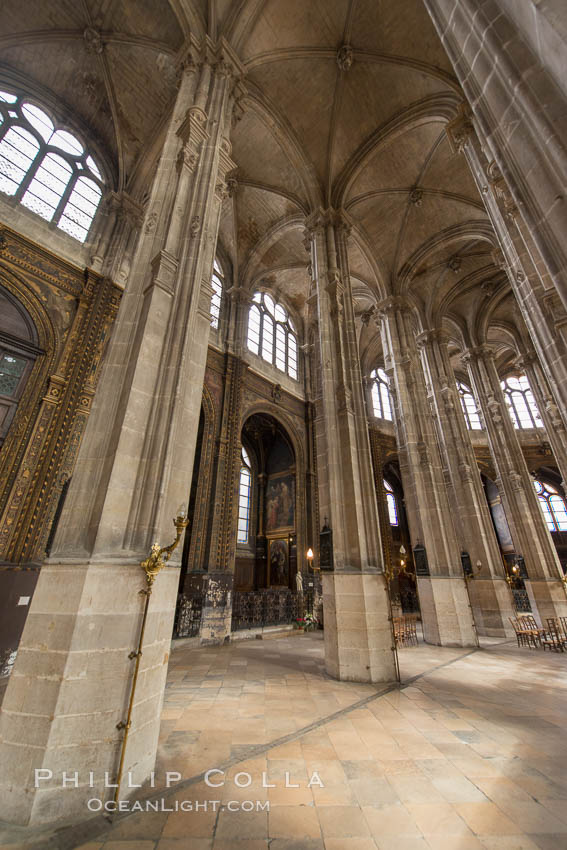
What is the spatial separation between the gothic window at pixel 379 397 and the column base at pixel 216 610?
50.9 ft

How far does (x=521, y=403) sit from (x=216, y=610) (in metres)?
24.7

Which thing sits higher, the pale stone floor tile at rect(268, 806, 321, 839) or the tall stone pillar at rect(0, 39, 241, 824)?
the tall stone pillar at rect(0, 39, 241, 824)

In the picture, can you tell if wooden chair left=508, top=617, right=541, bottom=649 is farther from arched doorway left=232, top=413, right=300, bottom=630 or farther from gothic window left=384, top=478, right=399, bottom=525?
gothic window left=384, top=478, right=399, bottom=525

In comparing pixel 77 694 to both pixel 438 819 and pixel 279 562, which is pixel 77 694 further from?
pixel 279 562

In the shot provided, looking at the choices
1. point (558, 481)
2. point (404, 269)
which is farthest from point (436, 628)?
point (558, 481)

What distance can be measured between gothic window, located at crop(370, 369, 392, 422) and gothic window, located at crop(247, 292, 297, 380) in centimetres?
697

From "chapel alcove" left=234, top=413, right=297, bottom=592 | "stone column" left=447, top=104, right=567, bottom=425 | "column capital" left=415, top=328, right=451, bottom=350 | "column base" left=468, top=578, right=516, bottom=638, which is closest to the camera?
"stone column" left=447, top=104, right=567, bottom=425

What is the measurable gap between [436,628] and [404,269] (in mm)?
13529

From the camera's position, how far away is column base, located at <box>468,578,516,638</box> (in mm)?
11867

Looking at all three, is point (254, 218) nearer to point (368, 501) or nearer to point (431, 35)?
point (431, 35)

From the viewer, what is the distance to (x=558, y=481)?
23953 millimetres

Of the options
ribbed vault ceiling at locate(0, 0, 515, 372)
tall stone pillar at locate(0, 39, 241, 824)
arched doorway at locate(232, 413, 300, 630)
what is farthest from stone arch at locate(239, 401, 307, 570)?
tall stone pillar at locate(0, 39, 241, 824)

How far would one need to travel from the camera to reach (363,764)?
3363mm

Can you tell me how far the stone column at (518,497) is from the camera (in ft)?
42.0
